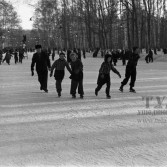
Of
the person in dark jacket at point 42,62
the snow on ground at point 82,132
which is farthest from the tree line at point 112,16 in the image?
the snow on ground at point 82,132

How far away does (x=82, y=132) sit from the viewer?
5332 mm

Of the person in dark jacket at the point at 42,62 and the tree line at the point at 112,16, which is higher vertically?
the tree line at the point at 112,16

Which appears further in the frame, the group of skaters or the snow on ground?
the group of skaters

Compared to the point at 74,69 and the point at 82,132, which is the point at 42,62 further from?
the point at 82,132

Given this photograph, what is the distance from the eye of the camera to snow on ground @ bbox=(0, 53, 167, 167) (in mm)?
4023

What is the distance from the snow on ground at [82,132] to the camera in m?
4.02

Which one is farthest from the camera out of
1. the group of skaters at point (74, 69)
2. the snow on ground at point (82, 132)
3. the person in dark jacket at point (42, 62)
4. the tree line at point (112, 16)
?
the tree line at point (112, 16)

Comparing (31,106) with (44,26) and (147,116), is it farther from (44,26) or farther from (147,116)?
(44,26)

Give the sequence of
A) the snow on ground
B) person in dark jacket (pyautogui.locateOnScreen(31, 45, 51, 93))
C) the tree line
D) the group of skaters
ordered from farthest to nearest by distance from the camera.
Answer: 1. the tree line
2. person in dark jacket (pyautogui.locateOnScreen(31, 45, 51, 93))
3. the group of skaters
4. the snow on ground

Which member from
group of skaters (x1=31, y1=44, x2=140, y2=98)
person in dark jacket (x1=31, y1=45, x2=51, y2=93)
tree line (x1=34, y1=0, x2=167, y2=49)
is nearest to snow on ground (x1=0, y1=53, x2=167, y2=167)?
group of skaters (x1=31, y1=44, x2=140, y2=98)

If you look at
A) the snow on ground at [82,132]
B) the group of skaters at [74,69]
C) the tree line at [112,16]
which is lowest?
the snow on ground at [82,132]

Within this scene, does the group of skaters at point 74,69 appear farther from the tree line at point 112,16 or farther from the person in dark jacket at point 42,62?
the tree line at point 112,16

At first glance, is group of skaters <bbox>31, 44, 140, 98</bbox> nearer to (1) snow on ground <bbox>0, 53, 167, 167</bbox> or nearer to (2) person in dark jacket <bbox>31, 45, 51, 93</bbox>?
(2) person in dark jacket <bbox>31, 45, 51, 93</bbox>

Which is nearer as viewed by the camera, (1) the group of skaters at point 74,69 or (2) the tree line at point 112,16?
→ (1) the group of skaters at point 74,69
